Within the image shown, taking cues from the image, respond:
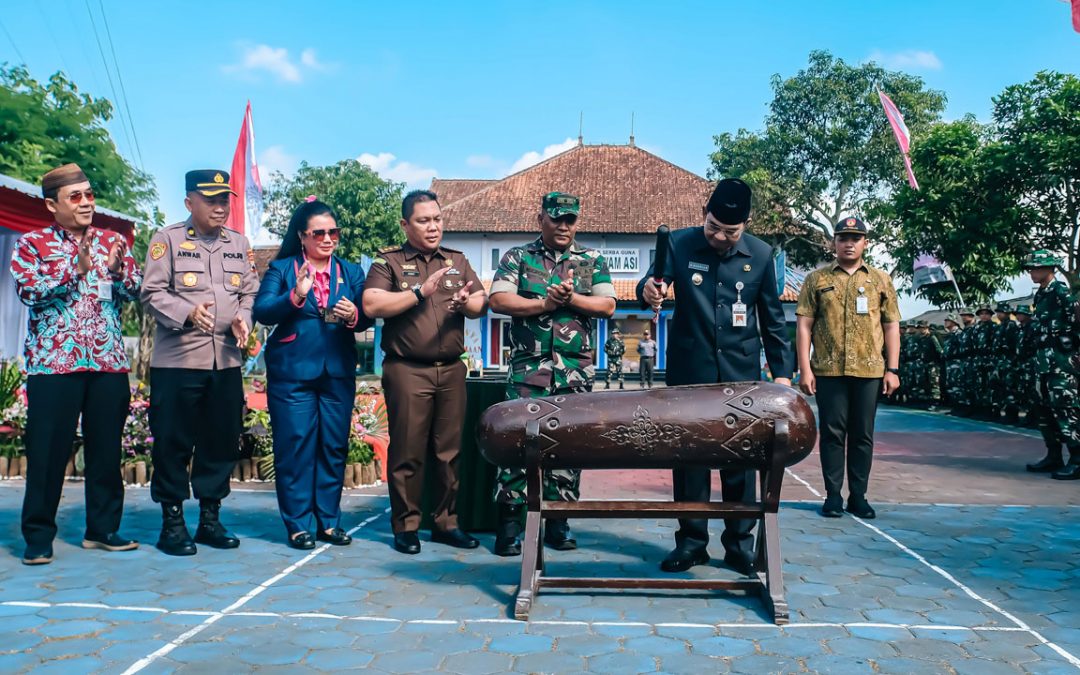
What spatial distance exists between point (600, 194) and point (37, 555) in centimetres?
3330

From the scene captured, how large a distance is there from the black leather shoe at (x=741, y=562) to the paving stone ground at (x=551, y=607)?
7 centimetres

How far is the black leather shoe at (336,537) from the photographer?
17.5 feet

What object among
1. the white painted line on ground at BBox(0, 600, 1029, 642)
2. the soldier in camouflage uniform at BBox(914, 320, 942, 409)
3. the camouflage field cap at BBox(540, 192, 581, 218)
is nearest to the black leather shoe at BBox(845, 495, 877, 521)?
the white painted line on ground at BBox(0, 600, 1029, 642)

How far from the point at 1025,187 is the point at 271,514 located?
20038 mm

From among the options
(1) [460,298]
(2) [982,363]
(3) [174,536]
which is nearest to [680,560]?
(1) [460,298]

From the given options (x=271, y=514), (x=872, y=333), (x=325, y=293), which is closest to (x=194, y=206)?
(x=325, y=293)

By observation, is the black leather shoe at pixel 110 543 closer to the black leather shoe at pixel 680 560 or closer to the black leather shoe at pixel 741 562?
the black leather shoe at pixel 680 560

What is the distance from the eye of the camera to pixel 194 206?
519cm

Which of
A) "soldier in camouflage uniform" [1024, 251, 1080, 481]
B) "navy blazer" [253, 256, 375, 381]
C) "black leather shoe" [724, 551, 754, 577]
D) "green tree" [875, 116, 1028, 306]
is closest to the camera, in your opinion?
"black leather shoe" [724, 551, 754, 577]

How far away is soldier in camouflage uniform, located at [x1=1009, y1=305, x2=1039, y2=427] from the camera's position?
11.6m

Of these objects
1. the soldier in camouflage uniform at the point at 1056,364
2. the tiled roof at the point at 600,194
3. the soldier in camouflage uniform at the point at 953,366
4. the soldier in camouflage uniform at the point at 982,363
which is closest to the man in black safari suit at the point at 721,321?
the soldier in camouflage uniform at the point at 1056,364

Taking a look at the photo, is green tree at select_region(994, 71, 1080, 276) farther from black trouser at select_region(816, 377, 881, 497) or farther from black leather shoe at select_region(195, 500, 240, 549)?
black leather shoe at select_region(195, 500, 240, 549)

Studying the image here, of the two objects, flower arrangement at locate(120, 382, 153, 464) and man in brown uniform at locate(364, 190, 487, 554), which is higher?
man in brown uniform at locate(364, 190, 487, 554)

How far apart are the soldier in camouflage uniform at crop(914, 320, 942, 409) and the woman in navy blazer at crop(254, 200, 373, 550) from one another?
16.5m
